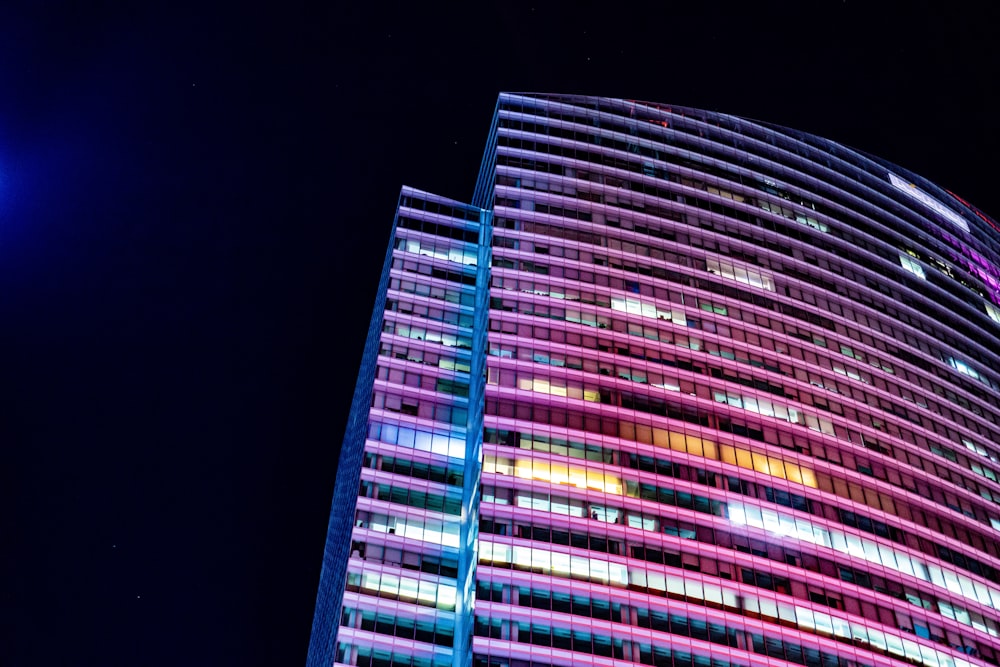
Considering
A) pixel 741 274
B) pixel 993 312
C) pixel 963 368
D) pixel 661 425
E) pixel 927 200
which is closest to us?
pixel 661 425

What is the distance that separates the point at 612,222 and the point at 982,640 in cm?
5410

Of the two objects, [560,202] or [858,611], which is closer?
[858,611]

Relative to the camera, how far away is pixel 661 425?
272 ft

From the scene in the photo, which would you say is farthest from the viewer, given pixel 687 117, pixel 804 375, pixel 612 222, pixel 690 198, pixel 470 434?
pixel 687 117

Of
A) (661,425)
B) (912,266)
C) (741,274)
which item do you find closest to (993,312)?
(912,266)

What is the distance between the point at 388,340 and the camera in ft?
298

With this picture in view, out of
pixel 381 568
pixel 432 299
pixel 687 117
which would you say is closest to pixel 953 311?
pixel 687 117

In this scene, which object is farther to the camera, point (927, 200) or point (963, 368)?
point (927, 200)

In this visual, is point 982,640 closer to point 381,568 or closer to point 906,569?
point 906,569

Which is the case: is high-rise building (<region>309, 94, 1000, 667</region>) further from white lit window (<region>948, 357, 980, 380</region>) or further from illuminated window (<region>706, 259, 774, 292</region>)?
white lit window (<region>948, 357, 980, 380</region>)

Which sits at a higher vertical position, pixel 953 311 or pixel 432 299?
pixel 953 311

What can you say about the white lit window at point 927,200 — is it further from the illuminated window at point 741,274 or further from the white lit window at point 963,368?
the illuminated window at point 741,274

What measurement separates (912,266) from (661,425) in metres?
53.7

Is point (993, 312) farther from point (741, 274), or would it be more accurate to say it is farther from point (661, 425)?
point (661, 425)
